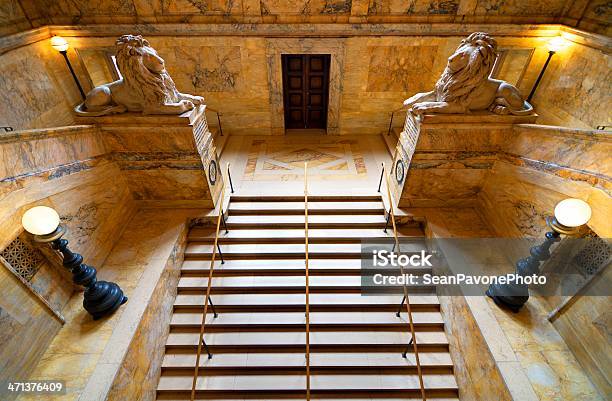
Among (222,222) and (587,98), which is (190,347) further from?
(587,98)

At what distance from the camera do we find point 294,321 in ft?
15.0

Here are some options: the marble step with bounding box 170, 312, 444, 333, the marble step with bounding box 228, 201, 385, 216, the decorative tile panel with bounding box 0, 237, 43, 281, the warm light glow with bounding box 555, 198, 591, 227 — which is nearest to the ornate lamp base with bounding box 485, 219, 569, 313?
the warm light glow with bounding box 555, 198, 591, 227

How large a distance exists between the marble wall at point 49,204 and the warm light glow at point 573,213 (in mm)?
5704

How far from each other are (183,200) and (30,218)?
239cm

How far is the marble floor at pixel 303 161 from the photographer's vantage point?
6.05 meters

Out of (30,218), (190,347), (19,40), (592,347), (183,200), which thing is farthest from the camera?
(19,40)

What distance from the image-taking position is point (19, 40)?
604 cm

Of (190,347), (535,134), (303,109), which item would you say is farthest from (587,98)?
(190,347)

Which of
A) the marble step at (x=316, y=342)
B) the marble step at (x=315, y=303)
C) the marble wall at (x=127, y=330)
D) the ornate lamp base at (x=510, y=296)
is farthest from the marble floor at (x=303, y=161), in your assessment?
the ornate lamp base at (x=510, y=296)

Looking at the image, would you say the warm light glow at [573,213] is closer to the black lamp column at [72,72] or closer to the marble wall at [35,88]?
the marble wall at [35,88]

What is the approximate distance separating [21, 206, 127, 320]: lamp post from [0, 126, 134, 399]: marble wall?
381 millimetres

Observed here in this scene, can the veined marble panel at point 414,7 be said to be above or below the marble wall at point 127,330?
above

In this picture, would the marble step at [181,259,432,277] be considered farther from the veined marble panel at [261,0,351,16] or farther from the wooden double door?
the veined marble panel at [261,0,351,16]

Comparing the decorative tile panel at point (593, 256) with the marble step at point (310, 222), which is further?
the marble step at point (310, 222)
